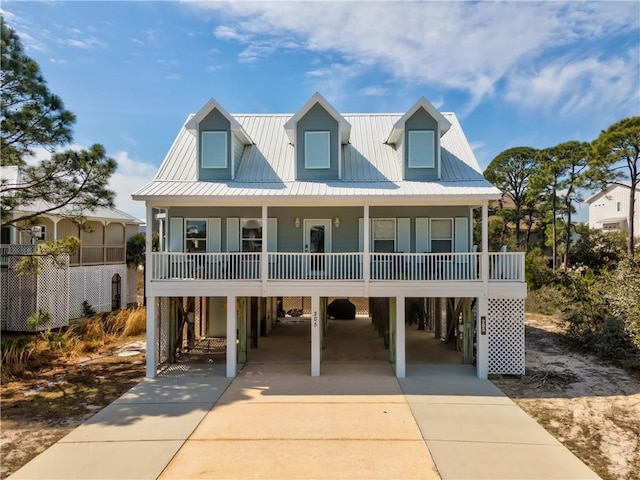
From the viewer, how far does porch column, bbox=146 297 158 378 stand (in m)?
12.3

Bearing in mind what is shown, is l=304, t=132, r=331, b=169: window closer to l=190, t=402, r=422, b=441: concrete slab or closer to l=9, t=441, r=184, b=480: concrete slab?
l=190, t=402, r=422, b=441: concrete slab

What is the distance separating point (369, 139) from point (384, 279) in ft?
22.2

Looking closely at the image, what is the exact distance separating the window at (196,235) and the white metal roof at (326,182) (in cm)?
169

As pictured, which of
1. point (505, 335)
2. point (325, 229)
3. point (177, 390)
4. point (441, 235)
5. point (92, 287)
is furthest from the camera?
point (92, 287)

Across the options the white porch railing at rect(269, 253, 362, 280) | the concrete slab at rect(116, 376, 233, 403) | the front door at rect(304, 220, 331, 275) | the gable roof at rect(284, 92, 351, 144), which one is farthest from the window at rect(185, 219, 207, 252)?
the gable roof at rect(284, 92, 351, 144)

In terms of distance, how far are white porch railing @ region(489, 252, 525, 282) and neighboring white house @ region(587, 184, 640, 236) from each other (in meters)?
33.4

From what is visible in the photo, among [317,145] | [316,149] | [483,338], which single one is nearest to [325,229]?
[316,149]

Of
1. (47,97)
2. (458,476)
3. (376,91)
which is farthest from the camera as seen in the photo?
(376,91)

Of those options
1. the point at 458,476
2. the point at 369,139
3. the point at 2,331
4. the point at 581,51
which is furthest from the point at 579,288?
the point at 2,331

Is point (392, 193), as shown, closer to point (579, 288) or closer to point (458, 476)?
point (458, 476)

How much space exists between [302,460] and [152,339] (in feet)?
23.9

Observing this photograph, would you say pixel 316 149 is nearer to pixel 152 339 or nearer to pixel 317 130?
pixel 317 130

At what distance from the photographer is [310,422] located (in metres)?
8.98

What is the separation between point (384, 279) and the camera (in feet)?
41.2
